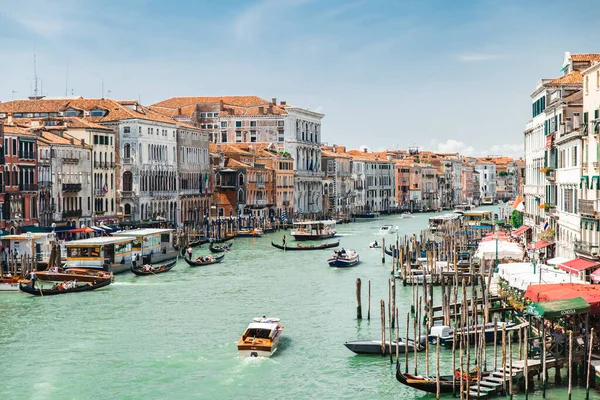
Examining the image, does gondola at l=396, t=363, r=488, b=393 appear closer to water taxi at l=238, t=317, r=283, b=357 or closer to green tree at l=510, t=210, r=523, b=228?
water taxi at l=238, t=317, r=283, b=357

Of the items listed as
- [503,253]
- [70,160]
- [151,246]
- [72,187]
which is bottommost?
[151,246]

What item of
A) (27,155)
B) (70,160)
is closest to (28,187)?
(27,155)

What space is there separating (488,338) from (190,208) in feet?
116

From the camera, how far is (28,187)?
33312 mm

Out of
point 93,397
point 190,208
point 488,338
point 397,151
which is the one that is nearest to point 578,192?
point 488,338

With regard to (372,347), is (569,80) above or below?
above

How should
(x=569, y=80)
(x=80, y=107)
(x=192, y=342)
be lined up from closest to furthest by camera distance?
(x=192, y=342)
(x=569, y=80)
(x=80, y=107)

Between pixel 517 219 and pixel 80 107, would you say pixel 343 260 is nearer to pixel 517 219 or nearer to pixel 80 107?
pixel 517 219

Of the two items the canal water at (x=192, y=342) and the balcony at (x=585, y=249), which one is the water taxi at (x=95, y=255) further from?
the balcony at (x=585, y=249)

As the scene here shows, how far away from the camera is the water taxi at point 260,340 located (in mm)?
17297

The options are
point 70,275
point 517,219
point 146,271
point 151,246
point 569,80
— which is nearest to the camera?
point 569,80

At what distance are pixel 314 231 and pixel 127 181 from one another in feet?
33.7

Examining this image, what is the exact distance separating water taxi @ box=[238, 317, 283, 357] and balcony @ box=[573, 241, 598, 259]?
6572 millimetres

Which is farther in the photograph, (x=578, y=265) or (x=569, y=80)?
(x=569, y=80)
